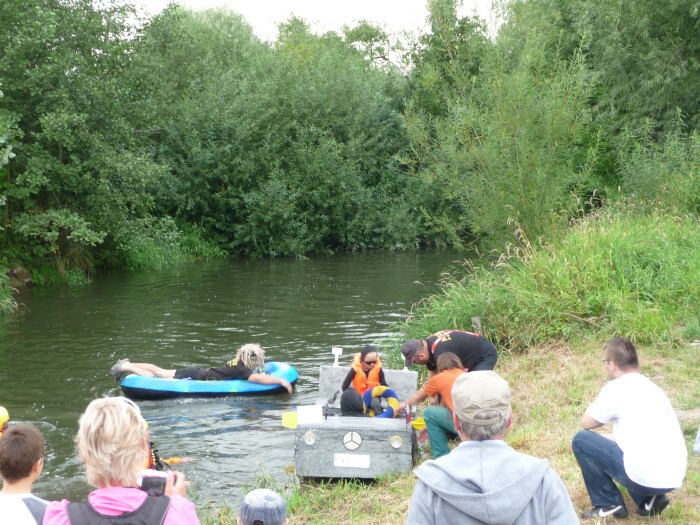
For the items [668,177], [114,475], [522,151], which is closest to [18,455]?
[114,475]

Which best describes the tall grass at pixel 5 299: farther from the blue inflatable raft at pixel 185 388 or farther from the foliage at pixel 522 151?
the foliage at pixel 522 151

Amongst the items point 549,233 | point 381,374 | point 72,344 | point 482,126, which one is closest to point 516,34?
point 482,126

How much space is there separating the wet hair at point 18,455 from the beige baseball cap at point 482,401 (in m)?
1.72

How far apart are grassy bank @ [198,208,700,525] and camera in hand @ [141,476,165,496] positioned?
3061 mm

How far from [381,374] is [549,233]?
20.6ft

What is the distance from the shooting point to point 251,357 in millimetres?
11500

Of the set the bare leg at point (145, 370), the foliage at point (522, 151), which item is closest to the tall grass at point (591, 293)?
the foliage at point (522, 151)

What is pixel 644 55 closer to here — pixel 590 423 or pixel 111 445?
pixel 590 423

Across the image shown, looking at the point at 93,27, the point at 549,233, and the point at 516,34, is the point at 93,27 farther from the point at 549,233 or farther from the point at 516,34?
the point at 549,233

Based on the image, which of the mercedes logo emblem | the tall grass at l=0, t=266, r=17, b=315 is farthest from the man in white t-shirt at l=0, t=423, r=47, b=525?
the tall grass at l=0, t=266, r=17, b=315

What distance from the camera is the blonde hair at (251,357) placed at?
37.6 ft

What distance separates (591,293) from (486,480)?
8230 mm

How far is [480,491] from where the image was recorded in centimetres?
272

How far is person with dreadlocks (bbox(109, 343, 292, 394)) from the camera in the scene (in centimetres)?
1131
